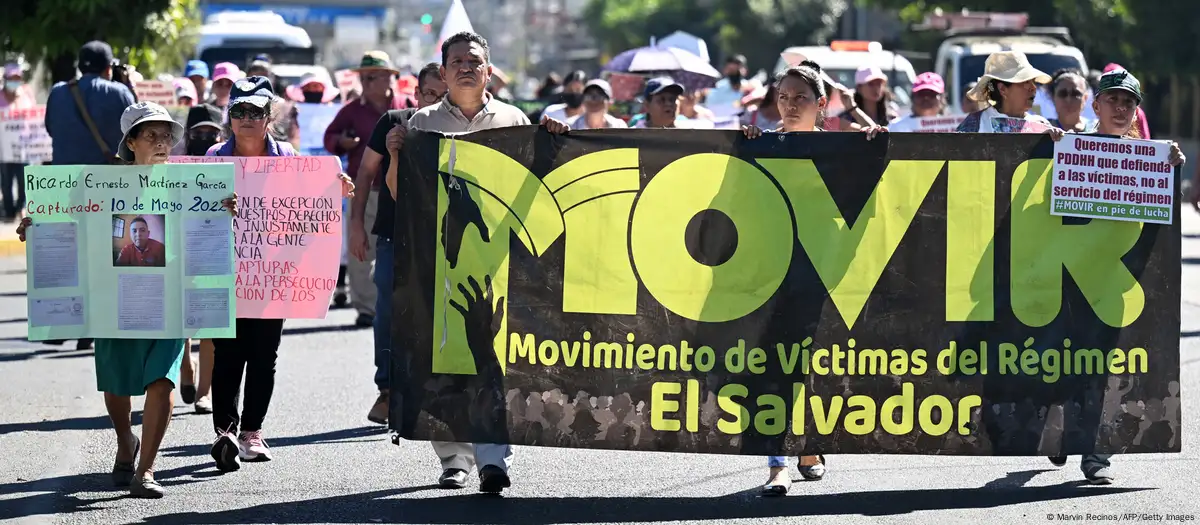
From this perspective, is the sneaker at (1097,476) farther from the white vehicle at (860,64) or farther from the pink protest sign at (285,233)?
the white vehicle at (860,64)

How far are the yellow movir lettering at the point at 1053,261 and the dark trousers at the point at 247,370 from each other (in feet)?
9.97

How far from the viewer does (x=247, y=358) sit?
760cm

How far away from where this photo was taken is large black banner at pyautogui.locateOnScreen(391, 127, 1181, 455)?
6.85 m

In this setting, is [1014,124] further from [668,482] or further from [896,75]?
[896,75]

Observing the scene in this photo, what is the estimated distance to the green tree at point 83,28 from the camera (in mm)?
18906

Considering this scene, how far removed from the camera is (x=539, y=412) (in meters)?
6.84

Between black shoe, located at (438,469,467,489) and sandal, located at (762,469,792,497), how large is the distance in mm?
1165

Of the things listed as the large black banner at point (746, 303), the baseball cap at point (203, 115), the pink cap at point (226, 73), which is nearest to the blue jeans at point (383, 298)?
the large black banner at point (746, 303)

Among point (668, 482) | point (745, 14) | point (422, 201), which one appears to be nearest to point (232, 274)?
point (422, 201)

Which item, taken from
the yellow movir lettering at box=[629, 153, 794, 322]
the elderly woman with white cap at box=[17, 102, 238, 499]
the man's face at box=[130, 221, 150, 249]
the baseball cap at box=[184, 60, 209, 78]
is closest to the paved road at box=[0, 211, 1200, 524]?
the elderly woman with white cap at box=[17, 102, 238, 499]

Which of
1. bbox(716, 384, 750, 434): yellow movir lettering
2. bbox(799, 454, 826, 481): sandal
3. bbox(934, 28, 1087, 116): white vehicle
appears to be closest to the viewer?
bbox(716, 384, 750, 434): yellow movir lettering

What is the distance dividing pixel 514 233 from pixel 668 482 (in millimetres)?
1190

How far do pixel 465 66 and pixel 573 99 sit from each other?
9218mm

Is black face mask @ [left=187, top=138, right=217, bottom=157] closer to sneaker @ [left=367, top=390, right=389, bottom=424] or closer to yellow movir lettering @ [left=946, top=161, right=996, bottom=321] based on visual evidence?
sneaker @ [left=367, top=390, right=389, bottom=424]
